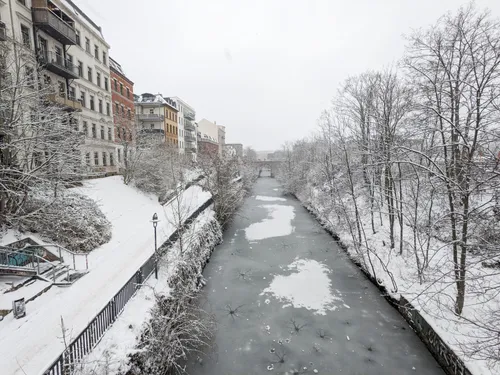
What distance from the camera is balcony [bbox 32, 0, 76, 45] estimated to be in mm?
17875

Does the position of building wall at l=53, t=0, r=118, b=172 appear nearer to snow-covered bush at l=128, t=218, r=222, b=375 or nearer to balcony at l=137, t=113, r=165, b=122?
snow-covered bush at l=128, t=218, r=222, b=375

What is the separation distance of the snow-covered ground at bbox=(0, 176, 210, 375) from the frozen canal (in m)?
3.78

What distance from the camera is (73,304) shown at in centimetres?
842

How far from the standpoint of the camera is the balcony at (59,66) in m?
18.8

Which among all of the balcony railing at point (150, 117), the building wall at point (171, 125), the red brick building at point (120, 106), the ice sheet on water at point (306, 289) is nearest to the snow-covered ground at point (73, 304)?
the ice sheet on water at point (306, 289)

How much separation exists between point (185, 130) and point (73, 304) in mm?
54814

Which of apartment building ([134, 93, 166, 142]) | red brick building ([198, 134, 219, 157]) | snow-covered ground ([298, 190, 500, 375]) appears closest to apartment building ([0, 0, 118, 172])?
red brick building ([198, 134, 219, 157])

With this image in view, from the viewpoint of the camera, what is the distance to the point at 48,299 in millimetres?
8656

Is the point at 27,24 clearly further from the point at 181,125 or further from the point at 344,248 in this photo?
the point at 181,125

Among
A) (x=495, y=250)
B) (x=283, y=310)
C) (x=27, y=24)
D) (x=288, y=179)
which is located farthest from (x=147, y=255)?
(x=288, y=179)

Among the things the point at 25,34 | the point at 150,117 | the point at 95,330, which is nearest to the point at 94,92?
the point at 25,34

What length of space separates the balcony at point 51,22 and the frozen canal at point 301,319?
63.6 feet

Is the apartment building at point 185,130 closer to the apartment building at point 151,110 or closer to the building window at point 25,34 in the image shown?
the apartment building at point 151,110

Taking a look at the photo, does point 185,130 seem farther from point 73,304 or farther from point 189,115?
point 73,304
